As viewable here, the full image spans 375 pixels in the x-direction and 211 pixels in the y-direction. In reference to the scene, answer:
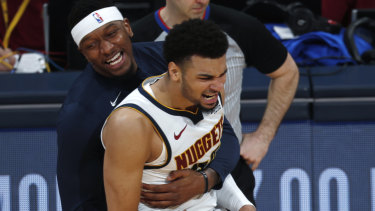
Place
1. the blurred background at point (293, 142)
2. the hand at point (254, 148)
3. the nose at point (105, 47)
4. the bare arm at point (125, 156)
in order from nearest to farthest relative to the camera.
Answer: the bare arm at point (125, 156) → the nose at point (105, 47) → the hand at point (254, 148) → the blurred background at point (293, 142)

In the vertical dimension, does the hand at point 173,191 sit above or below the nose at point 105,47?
below

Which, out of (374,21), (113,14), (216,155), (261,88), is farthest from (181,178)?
(374,21)

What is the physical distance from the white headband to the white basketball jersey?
0.33 metres

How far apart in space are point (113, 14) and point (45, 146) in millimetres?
1171

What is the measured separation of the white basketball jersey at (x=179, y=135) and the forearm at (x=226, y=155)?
0.08 metres

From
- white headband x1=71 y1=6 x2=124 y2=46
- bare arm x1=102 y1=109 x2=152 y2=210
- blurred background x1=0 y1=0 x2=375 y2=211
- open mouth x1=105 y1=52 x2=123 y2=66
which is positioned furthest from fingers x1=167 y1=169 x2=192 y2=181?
blurred background x1=0 y1=0 x2=375 y2=211

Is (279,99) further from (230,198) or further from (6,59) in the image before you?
(6,59)

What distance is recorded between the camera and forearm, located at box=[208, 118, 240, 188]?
2436 mm

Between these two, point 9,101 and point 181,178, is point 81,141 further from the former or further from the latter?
point 9,101

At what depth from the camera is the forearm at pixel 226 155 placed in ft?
7.99

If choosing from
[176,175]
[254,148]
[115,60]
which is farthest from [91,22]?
[254,148]

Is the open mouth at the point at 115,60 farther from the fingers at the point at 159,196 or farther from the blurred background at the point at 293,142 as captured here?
the blurred background at the point at 293,142

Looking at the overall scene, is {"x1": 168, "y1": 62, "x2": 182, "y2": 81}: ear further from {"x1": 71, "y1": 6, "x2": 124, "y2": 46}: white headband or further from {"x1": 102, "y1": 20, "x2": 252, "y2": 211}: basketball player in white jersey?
{"x1": 71, "y1": 6, "x2": 124, "y2": 46}: white headband

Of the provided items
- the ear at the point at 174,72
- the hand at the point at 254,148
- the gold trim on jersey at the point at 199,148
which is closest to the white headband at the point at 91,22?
the ear at the point at 174,72
